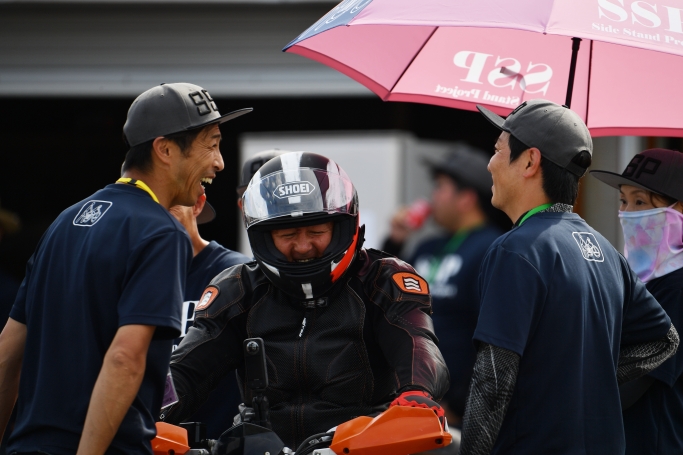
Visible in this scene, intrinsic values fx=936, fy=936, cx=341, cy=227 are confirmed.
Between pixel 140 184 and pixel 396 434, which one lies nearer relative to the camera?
pixel 396 434

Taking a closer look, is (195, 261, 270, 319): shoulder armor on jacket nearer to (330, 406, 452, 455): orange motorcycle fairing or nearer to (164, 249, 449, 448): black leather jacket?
(164, 249, 449, 448): black leather jacket

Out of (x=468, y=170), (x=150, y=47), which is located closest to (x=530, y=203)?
(x=468, y=170)

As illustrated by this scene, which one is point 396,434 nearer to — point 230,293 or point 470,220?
point 230,293

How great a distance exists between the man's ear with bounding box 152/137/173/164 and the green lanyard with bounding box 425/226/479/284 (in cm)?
311

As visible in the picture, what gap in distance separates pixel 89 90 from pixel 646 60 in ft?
→ 17.5

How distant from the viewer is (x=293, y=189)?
10.3 feet

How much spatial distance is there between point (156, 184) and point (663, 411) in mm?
1976

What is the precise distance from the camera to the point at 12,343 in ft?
9.45

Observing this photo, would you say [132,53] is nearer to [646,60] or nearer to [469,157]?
[469,157]

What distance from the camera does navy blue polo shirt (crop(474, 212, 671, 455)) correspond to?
111 inches

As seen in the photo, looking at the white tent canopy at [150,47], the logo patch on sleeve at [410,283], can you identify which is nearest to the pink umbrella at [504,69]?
the logo patch on sleeve at [410,283]

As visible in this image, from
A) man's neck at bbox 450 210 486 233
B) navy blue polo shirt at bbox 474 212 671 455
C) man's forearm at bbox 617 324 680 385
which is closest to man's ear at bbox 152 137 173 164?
navy blue polo shirt at bbox 474 212 671 455

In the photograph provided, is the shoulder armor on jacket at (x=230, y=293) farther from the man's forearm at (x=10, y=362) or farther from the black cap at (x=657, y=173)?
the black cap at (x=657, y=173)

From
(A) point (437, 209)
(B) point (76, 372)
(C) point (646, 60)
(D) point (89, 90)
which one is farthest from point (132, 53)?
(B) point (76, 372)
